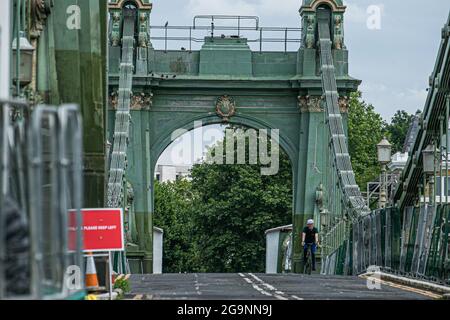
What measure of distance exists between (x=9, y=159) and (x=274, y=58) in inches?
1719

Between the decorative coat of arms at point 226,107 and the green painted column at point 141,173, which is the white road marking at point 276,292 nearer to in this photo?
the green painted column at point 141,173

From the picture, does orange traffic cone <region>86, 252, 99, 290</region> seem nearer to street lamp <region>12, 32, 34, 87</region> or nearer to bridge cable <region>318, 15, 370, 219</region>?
street lamp <region>12, 32, 34, 87</region>

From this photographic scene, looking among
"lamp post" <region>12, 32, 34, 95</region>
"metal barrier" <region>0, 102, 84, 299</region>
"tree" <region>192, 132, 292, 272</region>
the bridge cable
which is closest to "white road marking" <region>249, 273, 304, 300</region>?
"lamp post" <region>12, 32, 34, 95</region>

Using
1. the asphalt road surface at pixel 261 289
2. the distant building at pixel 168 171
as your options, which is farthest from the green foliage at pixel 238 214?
the distant building at pixel 168 171

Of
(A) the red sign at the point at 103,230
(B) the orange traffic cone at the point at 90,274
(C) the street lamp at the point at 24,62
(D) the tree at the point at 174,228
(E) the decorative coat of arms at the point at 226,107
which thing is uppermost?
(E) the decorative coat of arms at the point at 226,107

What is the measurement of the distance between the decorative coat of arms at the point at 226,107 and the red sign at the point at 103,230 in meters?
31.9

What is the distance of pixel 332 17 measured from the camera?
5075 centimetres

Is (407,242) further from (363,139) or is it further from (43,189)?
(363,139)

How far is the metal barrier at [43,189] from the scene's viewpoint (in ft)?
24.9

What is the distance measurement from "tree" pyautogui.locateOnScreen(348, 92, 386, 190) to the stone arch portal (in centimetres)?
3172

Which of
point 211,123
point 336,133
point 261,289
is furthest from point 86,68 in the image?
point 211,123

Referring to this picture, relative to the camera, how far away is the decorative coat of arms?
5062 centimetres

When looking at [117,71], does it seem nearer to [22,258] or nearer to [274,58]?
[274,58]
